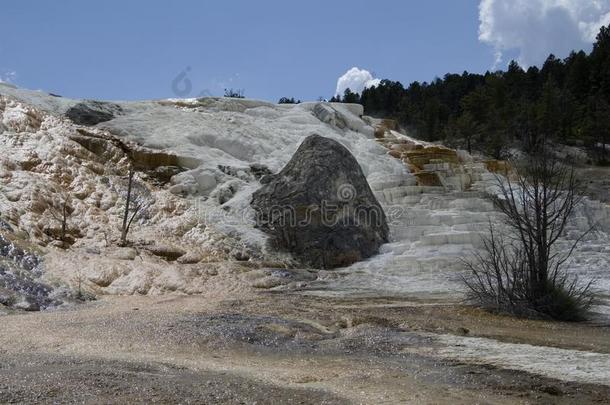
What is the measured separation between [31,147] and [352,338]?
34.1 feet

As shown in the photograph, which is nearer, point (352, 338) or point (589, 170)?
point (352, 338)

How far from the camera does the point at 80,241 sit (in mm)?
10547

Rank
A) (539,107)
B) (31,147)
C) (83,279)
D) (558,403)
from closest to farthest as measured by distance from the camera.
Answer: (558,403)
(83,279)
(31,147)
(539,107)

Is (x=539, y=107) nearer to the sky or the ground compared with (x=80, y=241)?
nearer to the sky

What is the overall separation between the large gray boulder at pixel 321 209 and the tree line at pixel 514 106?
15.5m

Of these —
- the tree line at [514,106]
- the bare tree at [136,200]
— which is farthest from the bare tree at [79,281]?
the tree line at [514,106]

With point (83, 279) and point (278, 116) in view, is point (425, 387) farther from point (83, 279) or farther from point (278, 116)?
point (278, 116)

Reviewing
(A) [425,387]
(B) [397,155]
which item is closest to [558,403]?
(A) [425,387]

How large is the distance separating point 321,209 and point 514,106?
28189 mm

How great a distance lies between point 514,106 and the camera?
3688cm

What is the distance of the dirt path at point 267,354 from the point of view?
346cm

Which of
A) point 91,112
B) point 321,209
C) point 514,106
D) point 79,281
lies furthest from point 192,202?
point 514,106

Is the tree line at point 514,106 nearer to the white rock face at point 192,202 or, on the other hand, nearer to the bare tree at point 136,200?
the white rock face at point 192,202

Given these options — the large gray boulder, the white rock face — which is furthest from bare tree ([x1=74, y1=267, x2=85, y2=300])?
the large gray boulder
